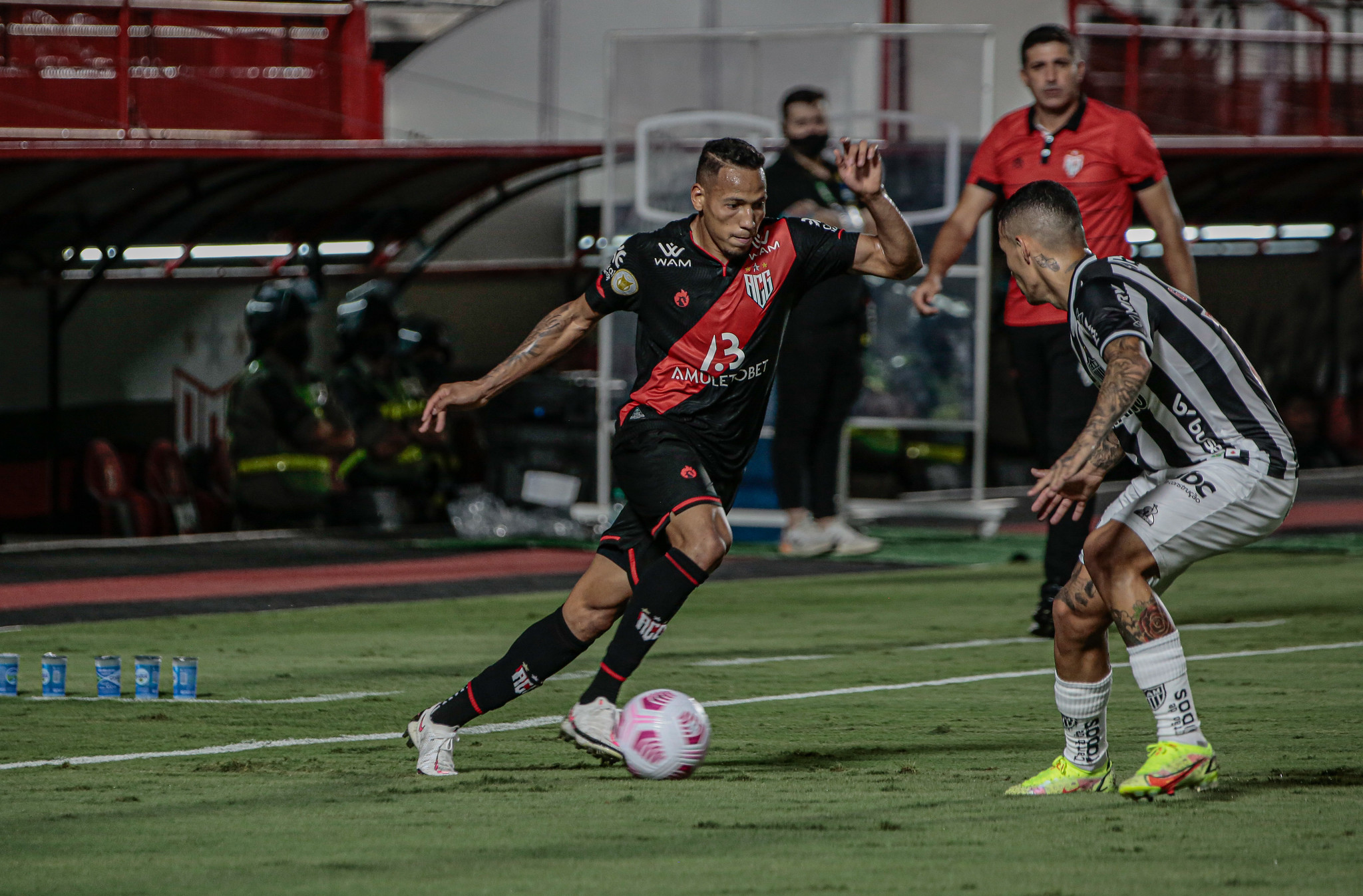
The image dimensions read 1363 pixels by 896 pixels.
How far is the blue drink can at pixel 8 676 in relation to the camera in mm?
6355

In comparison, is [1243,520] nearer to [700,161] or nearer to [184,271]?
[700,161]

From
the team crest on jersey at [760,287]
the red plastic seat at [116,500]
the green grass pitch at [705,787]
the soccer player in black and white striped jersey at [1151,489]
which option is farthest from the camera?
the red plastic seat at [116,500]

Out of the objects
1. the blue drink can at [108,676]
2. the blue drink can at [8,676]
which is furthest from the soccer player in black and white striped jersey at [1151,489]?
the blue drink can at [8,676]

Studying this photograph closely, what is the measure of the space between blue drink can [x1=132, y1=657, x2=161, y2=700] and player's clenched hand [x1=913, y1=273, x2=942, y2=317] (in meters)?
3.19

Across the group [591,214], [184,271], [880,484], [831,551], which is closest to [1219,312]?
[880,484]

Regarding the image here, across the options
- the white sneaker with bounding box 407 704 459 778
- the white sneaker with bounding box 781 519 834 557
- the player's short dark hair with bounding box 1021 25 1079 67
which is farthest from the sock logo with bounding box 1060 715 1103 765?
the white sneaker with bounding box 781 519 834 557

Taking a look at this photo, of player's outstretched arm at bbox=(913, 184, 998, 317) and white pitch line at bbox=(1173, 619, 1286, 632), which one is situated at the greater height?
player's outstretched arm at bbox=(913, 184, 998, 317)

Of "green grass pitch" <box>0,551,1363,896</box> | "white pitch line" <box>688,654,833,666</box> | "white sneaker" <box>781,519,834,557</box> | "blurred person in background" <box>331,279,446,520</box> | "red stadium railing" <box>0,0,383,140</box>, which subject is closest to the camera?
"green grass pitch" <box>0,551,1363,896</box>

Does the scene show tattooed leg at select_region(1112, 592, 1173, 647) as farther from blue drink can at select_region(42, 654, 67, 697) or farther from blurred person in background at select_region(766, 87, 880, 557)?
blurred person in background at select_region(766, 87, 880, 557)

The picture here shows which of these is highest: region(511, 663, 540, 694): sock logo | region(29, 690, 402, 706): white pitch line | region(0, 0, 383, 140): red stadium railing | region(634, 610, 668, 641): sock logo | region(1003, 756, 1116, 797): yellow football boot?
region(0, 0, 383, 140): red stadium railing

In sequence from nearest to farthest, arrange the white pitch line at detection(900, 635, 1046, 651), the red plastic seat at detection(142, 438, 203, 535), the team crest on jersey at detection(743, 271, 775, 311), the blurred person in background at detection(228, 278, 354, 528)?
the team crest on jersey at detection(743, 271, 775, 311), the white pitch line at detection(900, 635, 1046, 651), the red plastic seat at detection(142, 438, 203, 535), the blurred person in background at detection(228, 278, 354, 528)

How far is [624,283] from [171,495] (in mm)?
8307

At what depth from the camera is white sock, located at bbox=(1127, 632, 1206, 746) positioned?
4562 mm

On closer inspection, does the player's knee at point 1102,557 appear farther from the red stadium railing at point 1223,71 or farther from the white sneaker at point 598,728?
the red stadium railing at point 1223,71
